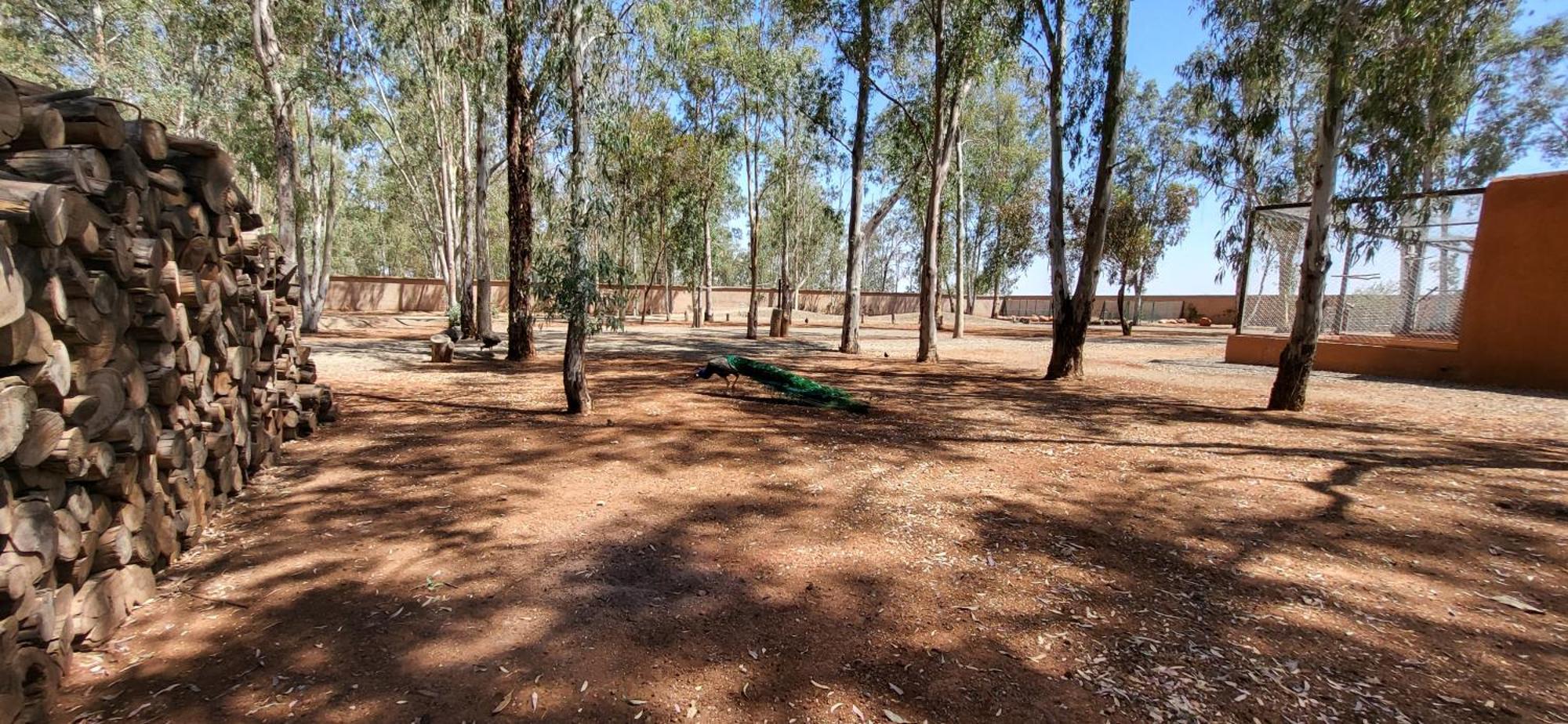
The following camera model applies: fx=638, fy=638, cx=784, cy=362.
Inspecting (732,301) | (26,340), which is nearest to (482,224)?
(26,340)

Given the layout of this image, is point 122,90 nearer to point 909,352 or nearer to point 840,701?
point 909,352

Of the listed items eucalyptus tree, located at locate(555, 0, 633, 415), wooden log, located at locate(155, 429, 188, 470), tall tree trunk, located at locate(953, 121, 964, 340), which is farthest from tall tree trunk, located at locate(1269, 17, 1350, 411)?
tall tree trunk, located at locate(953, 121, 964, 340)

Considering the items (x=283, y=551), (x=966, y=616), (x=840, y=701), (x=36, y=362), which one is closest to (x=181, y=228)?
(x=36, y=362)

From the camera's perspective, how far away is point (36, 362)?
1942 mm

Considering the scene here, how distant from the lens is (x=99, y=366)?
2352 mm

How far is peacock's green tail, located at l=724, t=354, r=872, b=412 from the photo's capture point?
7.25 metres

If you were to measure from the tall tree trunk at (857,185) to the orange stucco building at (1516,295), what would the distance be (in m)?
9.88

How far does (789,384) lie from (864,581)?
14.8 ft

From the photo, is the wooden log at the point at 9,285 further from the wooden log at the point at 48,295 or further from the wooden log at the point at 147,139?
the wooden log at the point at 147,139

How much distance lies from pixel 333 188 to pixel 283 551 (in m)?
26.4

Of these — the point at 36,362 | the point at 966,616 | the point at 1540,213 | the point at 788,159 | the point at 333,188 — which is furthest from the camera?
the point at 788,159

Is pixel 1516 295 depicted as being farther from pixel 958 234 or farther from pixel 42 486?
pixel 42 486

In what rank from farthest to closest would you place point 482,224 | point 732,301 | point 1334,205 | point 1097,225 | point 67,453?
point 732,301
point 482,224
point 1097,225
point 1334,205
point 67,453

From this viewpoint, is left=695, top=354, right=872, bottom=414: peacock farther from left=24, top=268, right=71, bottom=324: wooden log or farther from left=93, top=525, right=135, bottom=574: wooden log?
left=24, top=268, right=71, bottom=324: wooden log
